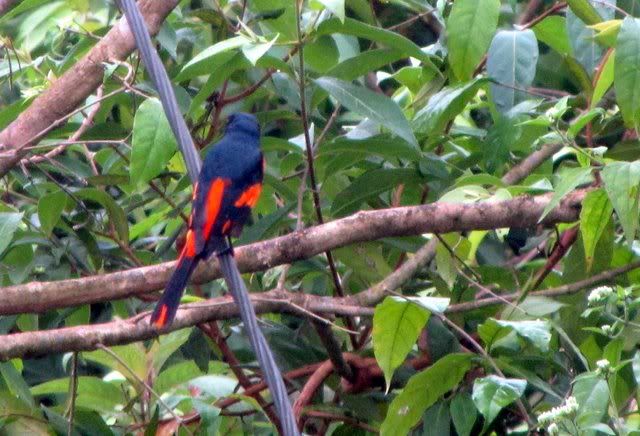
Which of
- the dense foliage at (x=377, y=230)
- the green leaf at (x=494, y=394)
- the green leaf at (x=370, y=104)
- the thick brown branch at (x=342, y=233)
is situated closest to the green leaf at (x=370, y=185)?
the dense foliage at (x=377, y=230)

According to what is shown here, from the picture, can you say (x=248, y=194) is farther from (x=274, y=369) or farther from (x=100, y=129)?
(x=274, y=369)

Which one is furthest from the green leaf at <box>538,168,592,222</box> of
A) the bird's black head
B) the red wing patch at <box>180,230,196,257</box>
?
the bird's black head

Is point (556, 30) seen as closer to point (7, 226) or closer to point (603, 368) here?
point (603, 368)

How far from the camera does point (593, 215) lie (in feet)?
8.04

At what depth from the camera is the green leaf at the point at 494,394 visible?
231cm

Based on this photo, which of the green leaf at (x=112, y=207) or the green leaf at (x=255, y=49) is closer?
the green leaf at (x=255, y=49)

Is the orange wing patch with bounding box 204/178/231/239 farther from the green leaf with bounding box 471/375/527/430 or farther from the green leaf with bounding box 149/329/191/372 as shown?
the green leaf with bounding box 471/375/527/430

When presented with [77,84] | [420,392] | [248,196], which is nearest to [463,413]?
[420,392]

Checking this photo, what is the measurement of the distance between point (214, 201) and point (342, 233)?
569mm

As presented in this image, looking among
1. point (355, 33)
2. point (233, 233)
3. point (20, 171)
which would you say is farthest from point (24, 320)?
point (355, 33)

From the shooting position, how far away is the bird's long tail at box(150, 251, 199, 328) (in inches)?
98.8

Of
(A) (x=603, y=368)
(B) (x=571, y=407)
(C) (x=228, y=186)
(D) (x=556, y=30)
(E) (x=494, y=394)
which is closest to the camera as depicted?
(B) (x=571, y=407)

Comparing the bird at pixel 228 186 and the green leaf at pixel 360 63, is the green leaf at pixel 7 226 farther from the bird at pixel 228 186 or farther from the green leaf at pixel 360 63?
the green leaf at pixel 360 63

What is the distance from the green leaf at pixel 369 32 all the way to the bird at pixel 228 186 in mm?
453
